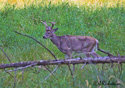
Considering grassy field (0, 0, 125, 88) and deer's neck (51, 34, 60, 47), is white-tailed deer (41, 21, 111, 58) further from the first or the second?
grassy field (0, 0, 125, 88)

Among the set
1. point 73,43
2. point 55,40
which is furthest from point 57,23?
point 73,43

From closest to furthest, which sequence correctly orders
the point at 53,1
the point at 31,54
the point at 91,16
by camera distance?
the point at 31,54, the point at 91,16, the point at 53,1

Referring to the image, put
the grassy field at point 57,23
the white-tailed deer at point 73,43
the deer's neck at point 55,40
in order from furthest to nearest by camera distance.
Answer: the deer's neck at point 55,40, the white-tailed deer at point 73,43, the grassy field at point 57,23

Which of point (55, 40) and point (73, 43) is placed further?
point (55, 40)

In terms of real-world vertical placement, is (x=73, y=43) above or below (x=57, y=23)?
below

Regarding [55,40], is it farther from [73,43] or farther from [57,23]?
[57,23]

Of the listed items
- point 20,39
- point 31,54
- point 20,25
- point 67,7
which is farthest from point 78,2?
point 31,54

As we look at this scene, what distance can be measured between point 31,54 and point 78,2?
5.15 meters

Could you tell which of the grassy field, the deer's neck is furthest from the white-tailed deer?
the grassy field

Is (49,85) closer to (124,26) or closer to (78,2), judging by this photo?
(124,26)

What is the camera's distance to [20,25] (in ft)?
38.3

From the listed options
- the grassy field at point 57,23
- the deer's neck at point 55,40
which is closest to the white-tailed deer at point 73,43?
the deer's neck at point 55,40

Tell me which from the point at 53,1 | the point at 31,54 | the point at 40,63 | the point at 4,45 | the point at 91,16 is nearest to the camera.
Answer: the point at 40,63

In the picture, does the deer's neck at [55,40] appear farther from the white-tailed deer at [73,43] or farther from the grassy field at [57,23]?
the grassy field at [57,23]
